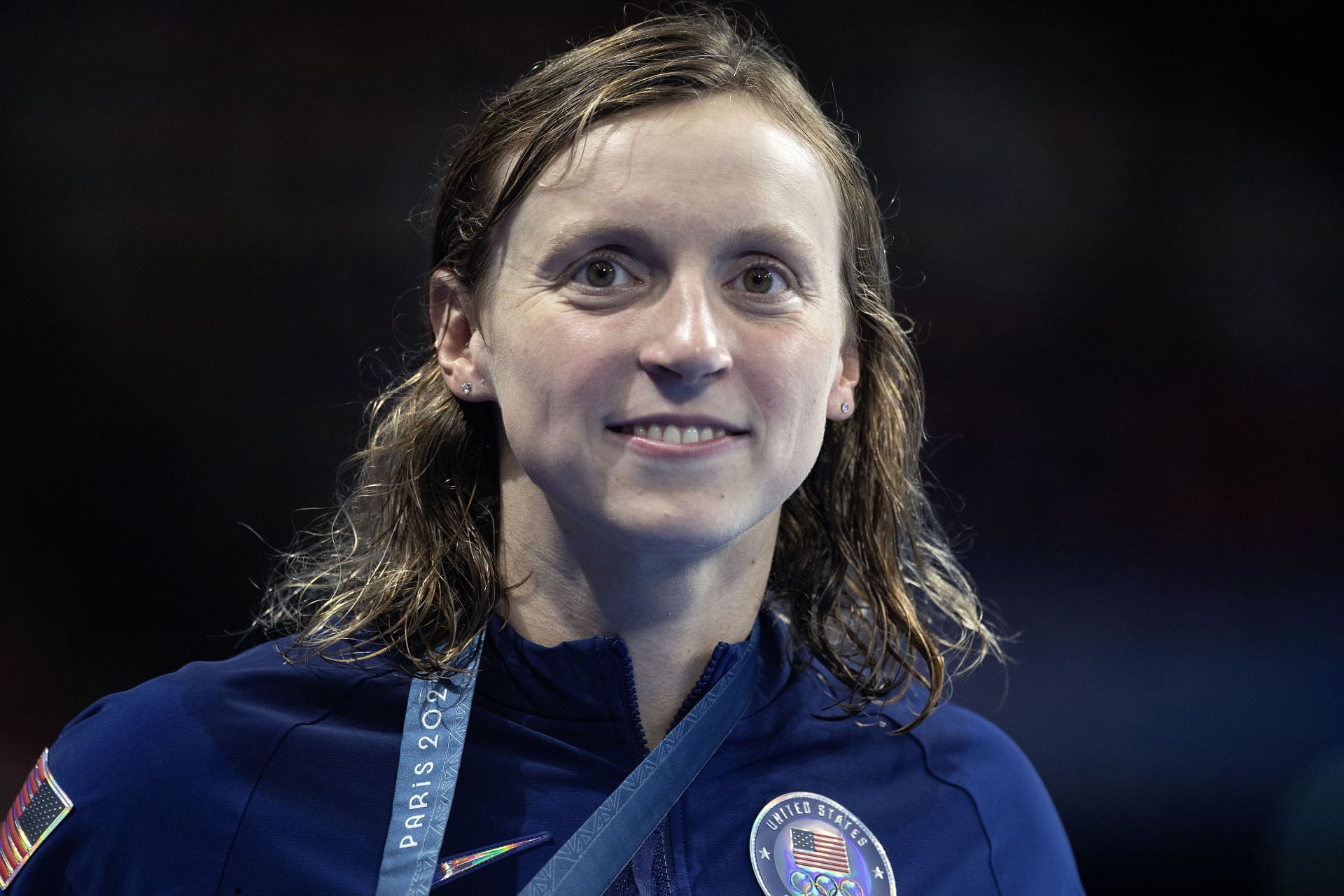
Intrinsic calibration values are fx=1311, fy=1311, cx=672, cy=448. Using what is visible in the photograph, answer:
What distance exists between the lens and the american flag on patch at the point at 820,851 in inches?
66.7

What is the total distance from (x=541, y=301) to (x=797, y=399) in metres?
0.35

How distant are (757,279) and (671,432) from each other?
239mm

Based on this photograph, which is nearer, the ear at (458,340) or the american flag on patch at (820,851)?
the american flag on patch at (820,851)

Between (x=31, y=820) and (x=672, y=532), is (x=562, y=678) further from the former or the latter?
(x=31, y=820)

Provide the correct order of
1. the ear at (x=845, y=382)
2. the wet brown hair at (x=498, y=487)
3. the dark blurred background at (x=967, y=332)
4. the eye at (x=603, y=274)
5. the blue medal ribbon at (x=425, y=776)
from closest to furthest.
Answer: the blue medal ribbon at (x=425, y=776) → the eye at (x=603, y=274) → the wet brown hair at (x=498, y=487) → the ear at (x=845, y=382) → the dark blurred background at (x=967, y=332)

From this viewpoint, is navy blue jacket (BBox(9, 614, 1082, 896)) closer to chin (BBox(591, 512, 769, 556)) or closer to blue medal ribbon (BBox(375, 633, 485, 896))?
blue medal ribbon (BBox(375, 633, 485, 896))

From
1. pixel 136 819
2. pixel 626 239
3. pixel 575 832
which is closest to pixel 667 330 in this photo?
A: pixel 626 239

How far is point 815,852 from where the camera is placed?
1.71 meters

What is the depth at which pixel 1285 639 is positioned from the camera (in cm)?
352

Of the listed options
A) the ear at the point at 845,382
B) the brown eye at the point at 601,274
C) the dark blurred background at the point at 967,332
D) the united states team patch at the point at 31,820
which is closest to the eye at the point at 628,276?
the brown eye at the point at 601,274

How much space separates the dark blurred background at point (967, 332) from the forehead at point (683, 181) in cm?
143

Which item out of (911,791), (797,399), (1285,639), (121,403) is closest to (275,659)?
(797,399)

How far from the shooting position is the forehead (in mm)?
1613

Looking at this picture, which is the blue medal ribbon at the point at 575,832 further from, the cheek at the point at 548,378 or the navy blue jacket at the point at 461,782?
the cheek at the point at 548,378
